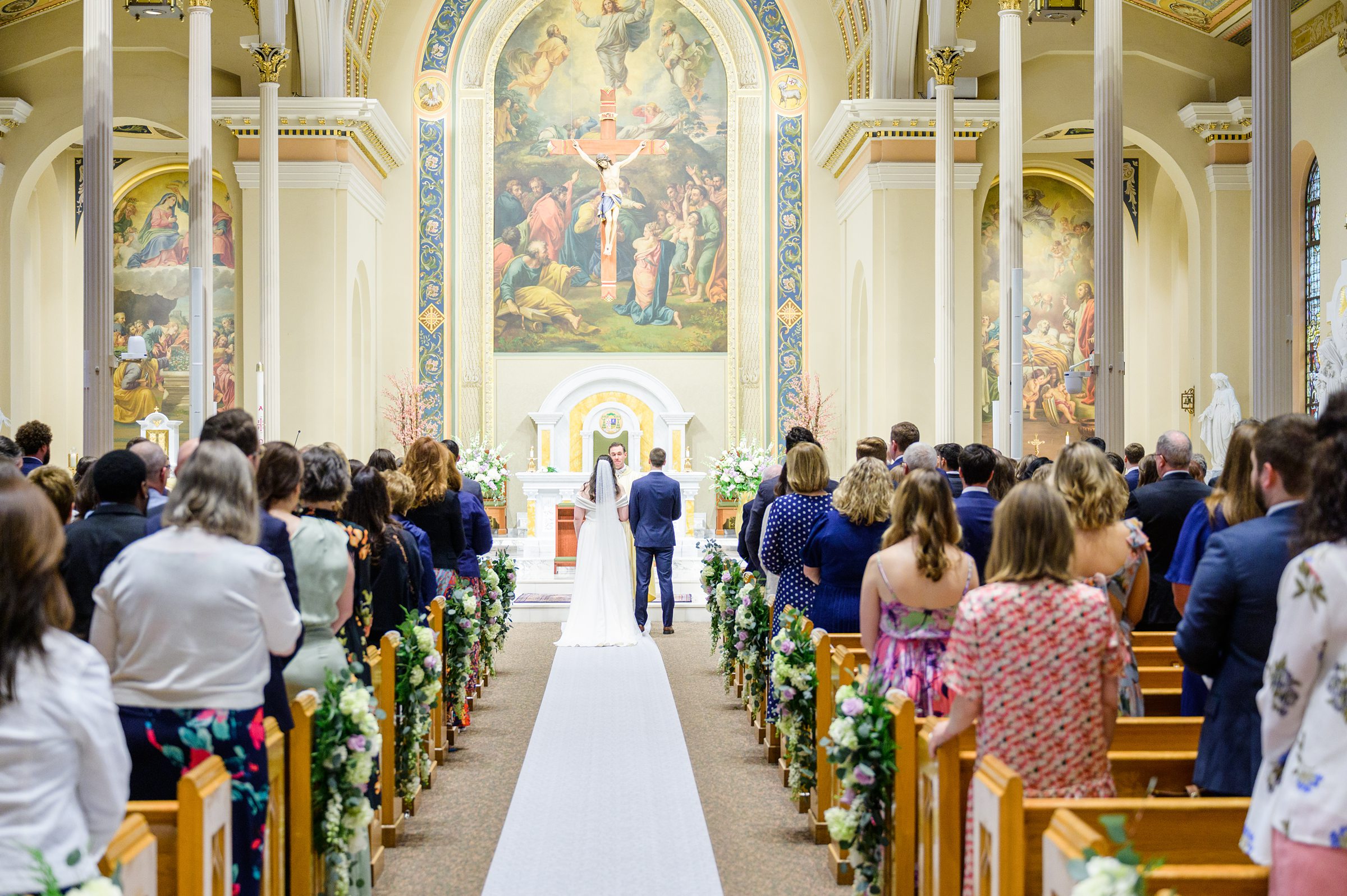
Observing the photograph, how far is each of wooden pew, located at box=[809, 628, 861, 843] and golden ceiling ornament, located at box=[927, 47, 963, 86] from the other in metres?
10.8

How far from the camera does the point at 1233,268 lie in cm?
1880

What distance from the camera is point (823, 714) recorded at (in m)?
5.90

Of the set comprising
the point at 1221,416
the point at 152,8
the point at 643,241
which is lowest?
the point at 1221,416

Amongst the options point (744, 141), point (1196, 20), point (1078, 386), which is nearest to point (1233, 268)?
point (1196, 20)

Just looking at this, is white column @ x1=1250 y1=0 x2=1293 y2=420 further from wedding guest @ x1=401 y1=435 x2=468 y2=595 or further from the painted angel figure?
the painted angel figure

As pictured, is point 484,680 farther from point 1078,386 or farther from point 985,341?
point 985,341

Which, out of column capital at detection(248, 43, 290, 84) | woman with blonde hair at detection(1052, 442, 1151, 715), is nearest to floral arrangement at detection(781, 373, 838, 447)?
column capital at detection(248, 43, 290, 84)

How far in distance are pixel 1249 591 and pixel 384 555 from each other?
3.83 metres

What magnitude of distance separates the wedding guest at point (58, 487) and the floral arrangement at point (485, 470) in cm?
1121

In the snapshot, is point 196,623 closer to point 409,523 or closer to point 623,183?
point 409,523

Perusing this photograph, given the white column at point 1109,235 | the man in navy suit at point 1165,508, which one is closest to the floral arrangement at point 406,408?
the white column at point 1109,235

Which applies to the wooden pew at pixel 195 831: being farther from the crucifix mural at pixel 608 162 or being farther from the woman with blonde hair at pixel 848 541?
the crucifix mural at pixel 608 162

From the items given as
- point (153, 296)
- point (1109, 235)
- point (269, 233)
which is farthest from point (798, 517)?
point (153, 296)

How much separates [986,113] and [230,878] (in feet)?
54.0
